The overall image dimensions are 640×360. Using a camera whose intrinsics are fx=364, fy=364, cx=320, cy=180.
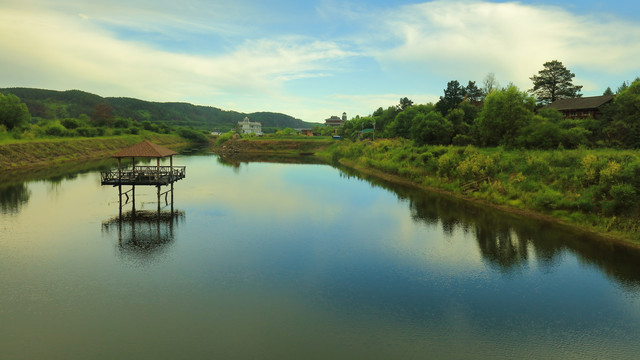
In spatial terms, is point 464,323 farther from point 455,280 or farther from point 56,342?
point 56,342

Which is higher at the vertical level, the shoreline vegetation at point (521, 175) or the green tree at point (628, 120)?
the green tree at point (628, 120)

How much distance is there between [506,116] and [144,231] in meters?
54.9

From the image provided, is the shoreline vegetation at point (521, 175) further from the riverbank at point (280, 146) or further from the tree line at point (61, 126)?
the riverbank at point (280, 146)

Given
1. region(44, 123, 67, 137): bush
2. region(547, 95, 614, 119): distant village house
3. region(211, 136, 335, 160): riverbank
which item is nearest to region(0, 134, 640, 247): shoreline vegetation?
region(44, 123, 67, 137): bush

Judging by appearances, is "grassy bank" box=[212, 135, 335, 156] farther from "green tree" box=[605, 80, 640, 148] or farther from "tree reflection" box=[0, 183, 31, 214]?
"green tree" box=[605, 80, 640, 148]

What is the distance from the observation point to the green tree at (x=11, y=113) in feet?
289

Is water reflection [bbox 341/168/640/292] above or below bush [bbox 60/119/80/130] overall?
below

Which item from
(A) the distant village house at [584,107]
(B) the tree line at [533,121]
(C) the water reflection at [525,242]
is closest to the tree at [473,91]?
(B) the tree line at [533,121]

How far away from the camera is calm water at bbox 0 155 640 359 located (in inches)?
635

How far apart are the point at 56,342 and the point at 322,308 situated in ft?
39.7

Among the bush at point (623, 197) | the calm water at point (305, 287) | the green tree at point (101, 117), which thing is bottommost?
the calm water at point (305, 287)

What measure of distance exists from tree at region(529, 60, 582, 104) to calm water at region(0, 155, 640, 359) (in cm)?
6570

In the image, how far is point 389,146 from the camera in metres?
84.1

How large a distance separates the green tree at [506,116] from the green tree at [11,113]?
107 metres
